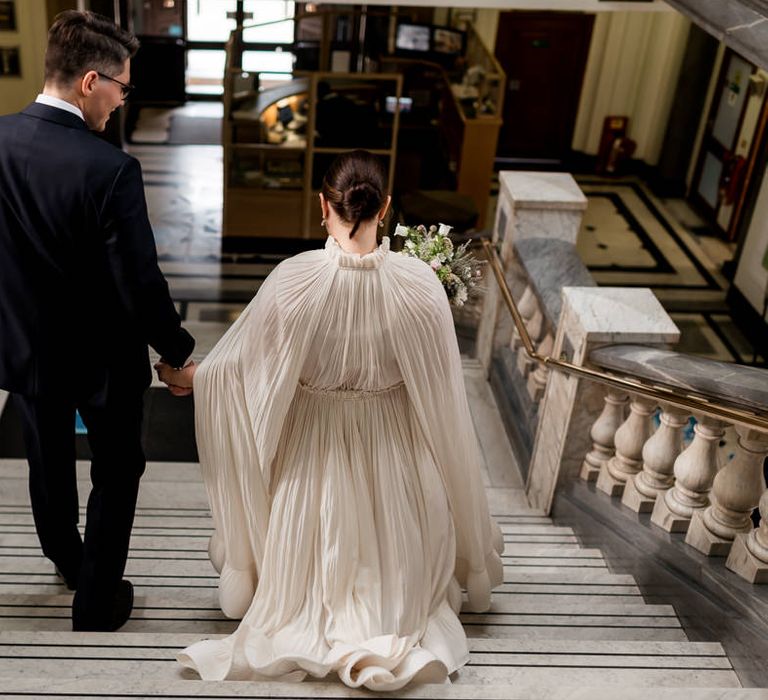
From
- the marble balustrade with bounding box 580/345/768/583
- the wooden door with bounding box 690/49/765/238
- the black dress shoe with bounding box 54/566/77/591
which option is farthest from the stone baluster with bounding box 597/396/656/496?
the wooden door with bounding box 690/49/765/238

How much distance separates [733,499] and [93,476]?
2.08 m

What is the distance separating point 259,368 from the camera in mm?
2951

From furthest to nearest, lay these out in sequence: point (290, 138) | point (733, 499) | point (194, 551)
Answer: point (290, 138) < point (194, 551) < point (733, 499)

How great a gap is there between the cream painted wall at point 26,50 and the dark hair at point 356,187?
778 cm

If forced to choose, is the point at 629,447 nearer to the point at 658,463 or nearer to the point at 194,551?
the point at 658,463

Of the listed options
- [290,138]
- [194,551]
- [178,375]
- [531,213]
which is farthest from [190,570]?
[290,138]

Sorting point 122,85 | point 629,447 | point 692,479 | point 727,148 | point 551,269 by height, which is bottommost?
point 727,148

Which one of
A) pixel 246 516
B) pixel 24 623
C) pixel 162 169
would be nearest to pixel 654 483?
pixel 246 516

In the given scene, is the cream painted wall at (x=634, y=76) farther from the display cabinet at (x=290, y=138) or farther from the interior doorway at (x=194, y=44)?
the interior doorway at (x=194, y=44)

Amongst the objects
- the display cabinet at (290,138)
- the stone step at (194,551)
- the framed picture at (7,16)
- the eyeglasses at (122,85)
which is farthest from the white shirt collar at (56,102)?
the framed picture at (7,16)

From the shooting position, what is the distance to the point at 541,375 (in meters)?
4.86

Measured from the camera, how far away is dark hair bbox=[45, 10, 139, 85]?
8.95ft

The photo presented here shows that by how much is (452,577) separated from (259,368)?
3.19 ft

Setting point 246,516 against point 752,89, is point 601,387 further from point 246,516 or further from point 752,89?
point 752,89
